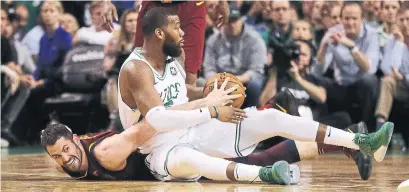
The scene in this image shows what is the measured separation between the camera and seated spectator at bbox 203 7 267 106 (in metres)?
10.7

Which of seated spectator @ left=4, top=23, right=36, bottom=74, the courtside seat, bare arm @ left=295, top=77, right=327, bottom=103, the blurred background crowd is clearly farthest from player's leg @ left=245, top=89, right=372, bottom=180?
seated spectator @ left=4, top=23, right=36, bottom=74

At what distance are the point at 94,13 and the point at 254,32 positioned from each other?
218cm

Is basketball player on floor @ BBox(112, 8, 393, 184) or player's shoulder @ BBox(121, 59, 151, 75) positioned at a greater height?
player's shoulder @ BBox(121, 59, 151, 75)

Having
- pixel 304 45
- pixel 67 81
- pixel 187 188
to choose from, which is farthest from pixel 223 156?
pixel 67 81

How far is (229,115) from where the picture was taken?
6.01 meters

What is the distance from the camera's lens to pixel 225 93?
620cm

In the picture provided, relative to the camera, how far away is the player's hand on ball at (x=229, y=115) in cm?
600

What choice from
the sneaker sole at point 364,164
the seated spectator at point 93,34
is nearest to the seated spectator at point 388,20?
the seated spectator at point 93,34

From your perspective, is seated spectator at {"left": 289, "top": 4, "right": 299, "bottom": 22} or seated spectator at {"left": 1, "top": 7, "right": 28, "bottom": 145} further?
seated spectator at {"left": 1, "top": 7, "right": 28, "bottom": 145}

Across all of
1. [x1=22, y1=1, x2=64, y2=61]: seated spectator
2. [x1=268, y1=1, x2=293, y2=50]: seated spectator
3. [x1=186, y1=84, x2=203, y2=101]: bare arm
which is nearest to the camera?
[x1=186, y1=84, x2=203, y2=101]: bare arm

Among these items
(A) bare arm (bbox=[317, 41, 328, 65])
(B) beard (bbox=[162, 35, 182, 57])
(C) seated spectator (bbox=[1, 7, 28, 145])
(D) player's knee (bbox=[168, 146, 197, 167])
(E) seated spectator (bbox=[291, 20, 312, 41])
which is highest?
(B) beard (bbox=[162, 35, 182, 57])

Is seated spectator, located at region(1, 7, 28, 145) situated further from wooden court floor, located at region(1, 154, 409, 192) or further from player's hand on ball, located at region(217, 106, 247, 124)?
player's hand on ball, located at region(217, 106, 247, 124)

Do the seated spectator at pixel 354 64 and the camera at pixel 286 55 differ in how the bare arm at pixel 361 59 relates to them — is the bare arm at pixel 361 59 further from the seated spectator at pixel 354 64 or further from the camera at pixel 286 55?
the camera at pixel 286 55

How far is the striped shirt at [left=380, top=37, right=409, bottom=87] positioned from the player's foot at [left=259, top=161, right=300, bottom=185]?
15.7 feet
